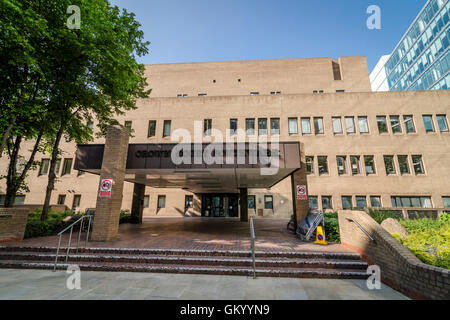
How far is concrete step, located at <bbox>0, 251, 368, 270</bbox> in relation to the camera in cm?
556

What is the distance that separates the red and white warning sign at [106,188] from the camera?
26.7 ft

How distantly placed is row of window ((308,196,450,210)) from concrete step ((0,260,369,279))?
49.1 feet

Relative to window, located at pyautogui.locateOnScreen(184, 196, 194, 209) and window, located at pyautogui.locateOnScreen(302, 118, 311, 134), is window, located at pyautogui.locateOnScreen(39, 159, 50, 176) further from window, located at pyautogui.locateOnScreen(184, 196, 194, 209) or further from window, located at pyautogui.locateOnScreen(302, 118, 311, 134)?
window, located at pyautogui.locateOnScreen(302, 118, 311, 134)

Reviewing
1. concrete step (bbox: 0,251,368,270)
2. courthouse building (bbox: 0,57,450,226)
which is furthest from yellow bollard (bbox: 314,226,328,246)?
courthouse building (bbox: 0,57,450,226)

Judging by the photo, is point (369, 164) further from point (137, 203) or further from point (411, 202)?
point (137, 203)

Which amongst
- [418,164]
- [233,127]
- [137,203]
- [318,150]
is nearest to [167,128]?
[233,127]

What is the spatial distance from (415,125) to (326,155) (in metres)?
9.67

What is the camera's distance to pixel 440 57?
3388cm

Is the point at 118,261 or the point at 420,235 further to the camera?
the point at 420,235

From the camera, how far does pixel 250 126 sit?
21.4 m

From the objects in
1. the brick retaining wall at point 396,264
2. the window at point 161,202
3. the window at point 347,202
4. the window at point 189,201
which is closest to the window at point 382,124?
the window at point 347,202
